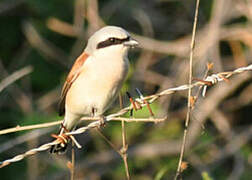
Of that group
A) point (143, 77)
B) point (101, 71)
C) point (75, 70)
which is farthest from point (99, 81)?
point (143, 77)

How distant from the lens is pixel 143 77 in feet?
20.7

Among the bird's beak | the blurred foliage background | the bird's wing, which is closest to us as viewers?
the bird's beak

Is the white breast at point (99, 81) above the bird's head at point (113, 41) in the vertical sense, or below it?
below

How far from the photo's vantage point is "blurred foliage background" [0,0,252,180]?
5832 millimetres

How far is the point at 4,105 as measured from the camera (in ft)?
20.7

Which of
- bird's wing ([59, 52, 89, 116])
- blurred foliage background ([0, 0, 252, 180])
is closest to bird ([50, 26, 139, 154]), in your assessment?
bird's wing ([59, 52, 89, 116])

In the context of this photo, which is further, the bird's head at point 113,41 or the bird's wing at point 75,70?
the bird's wing at point 75,70

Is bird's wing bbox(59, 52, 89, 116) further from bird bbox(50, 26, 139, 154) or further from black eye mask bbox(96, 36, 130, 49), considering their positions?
black eye mask bbox(96, 36, 130, 49)

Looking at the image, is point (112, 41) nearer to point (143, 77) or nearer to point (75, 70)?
point (75, 70)

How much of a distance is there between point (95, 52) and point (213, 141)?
112 inches

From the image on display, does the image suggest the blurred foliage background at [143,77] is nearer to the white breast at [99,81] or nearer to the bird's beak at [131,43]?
the white breast at [99,81]

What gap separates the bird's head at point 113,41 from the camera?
345cm

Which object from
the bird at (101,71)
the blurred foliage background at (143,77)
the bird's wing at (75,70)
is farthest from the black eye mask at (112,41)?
the blurred foliage background at (143,77)

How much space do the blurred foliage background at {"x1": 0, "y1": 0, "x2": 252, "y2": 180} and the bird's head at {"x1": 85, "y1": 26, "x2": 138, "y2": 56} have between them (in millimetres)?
2026
